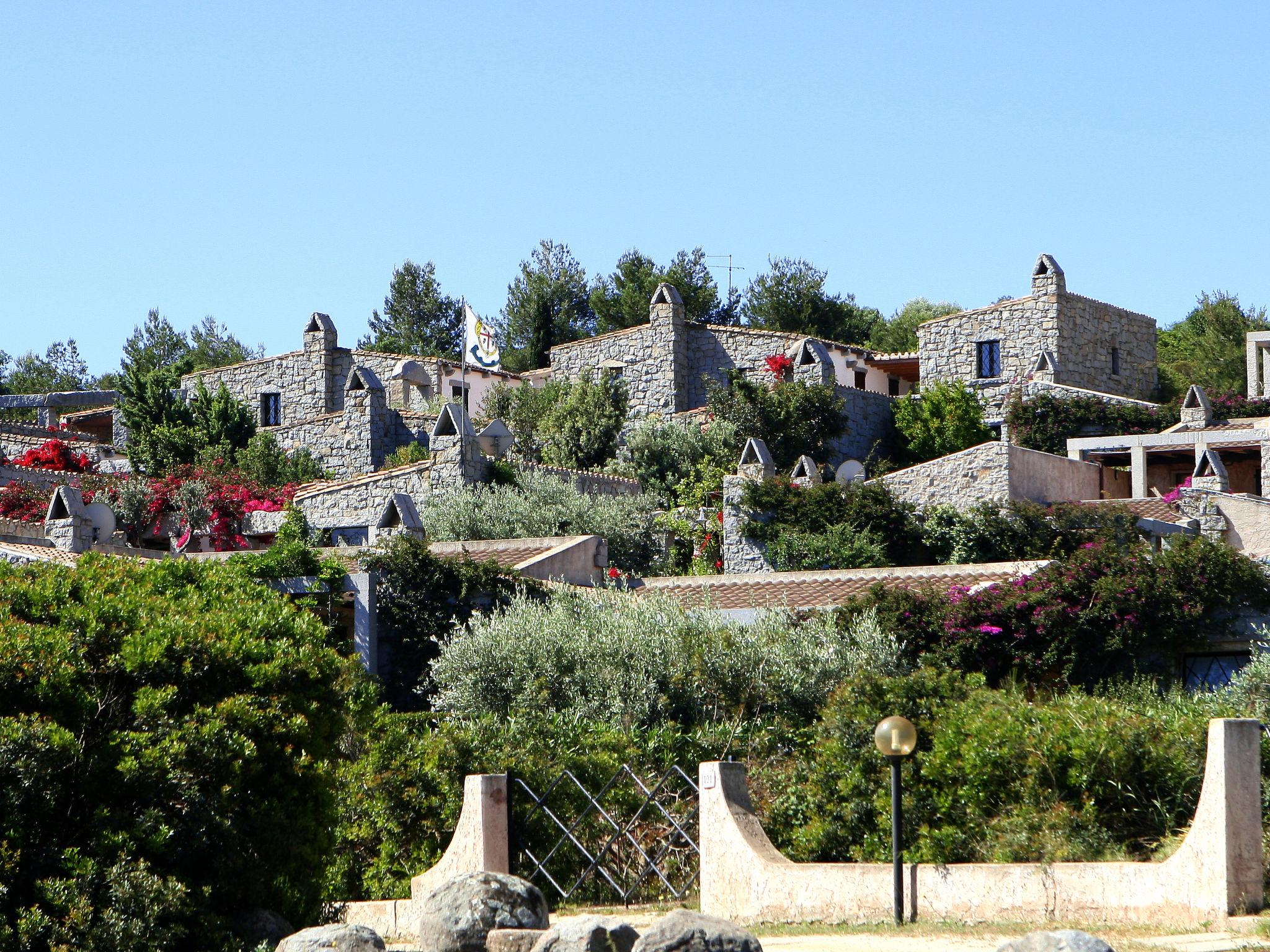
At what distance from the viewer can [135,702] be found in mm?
12008

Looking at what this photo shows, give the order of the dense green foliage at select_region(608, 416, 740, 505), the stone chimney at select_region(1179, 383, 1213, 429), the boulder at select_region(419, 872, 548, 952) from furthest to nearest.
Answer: the stone chimney at select_region(1179, 383, 1213, 429), the dense green foliage at select_region(608, 416, 740, 505), the boulder at select_region(419, 872, 548, 952)

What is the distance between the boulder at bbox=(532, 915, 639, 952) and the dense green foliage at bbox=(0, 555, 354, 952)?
2534mm

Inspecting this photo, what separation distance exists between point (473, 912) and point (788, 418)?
29.1 m

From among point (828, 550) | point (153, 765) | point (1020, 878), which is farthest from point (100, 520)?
point (1020, 878)

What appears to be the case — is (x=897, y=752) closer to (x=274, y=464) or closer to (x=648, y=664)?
(x=648, y=664)

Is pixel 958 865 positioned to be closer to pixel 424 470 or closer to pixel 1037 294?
pixel 424 470

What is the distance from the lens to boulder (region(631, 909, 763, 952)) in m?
10.4

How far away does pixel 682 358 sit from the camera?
4569 cm

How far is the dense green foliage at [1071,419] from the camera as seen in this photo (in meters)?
40.6

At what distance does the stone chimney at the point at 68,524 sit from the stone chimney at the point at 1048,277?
26.1 m

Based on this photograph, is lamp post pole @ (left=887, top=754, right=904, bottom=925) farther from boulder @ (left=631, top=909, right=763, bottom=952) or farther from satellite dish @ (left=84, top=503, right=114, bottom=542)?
satellite dish @ (left=84, top=503, right=114, bottom=542)

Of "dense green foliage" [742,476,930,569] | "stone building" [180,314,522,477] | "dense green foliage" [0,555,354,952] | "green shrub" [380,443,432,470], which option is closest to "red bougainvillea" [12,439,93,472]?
"stone building" [180,314,522,477]

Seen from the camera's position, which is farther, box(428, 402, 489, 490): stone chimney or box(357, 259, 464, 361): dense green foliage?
box(357, 259, 464, 361): dense green foliage

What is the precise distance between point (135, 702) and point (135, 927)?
1749 millimetres
